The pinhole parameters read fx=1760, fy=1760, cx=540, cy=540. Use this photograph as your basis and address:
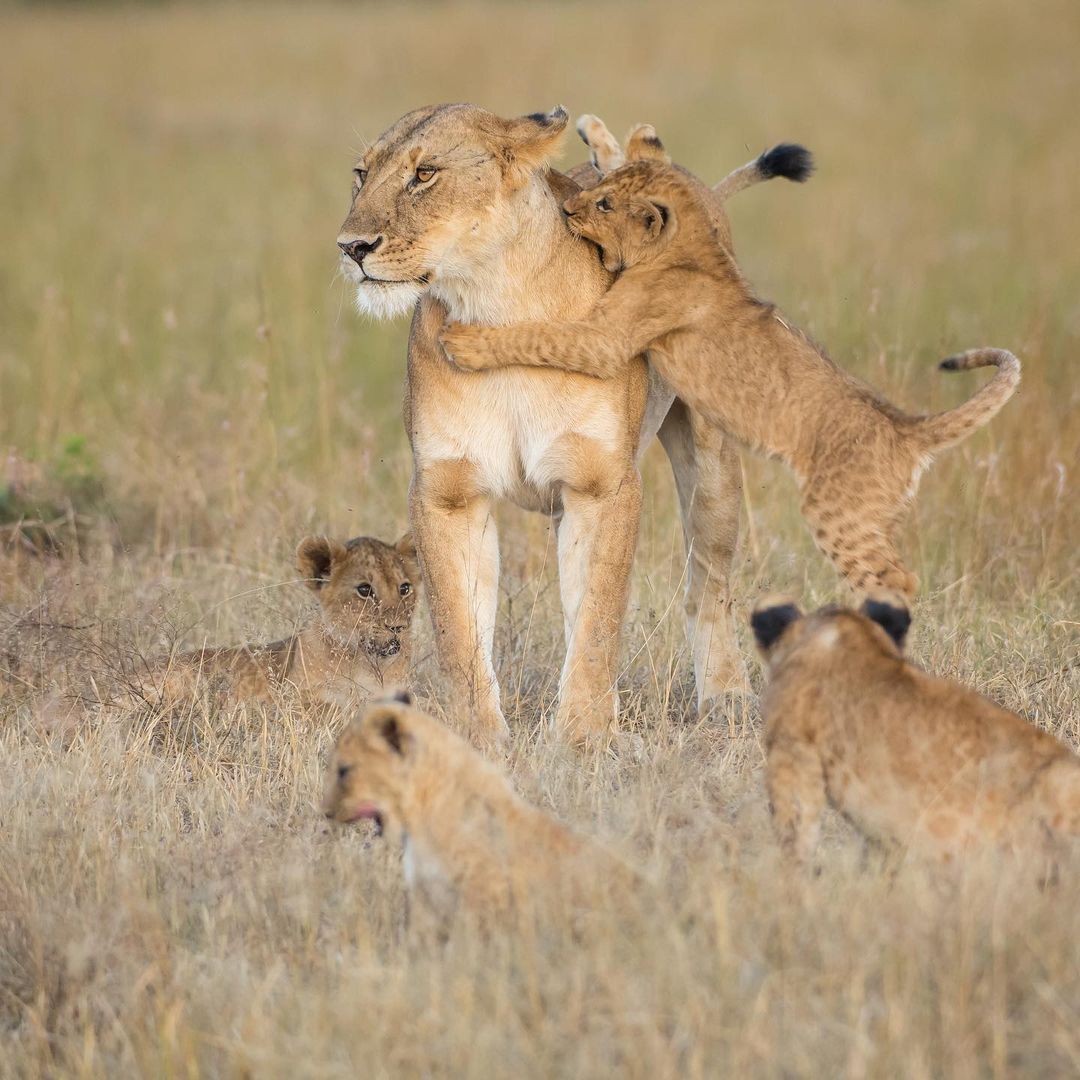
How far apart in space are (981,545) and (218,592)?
297cm

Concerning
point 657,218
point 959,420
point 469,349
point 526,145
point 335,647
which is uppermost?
point 526,145

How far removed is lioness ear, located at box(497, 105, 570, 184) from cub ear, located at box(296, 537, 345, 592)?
1351 mm

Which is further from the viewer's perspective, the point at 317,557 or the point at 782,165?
the point at 782,165

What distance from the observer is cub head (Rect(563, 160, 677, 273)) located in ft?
17.8

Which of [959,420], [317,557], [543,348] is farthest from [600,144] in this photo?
[959,420]

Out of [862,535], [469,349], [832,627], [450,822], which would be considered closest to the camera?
[450,822]

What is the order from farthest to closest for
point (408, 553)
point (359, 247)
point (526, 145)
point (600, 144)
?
point (600, 144) < point (408, 553) < point (526, 145) < point (359, 247)

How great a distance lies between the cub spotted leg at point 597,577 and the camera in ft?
17.5

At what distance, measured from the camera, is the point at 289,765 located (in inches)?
193

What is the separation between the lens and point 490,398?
209 inches

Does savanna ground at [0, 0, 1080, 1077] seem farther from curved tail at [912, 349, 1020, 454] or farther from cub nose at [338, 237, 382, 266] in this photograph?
curved tail at [912, 349, 1020, 454]

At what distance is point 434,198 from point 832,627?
204 cm

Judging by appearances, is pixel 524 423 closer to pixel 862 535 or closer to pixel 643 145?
pixel 862 535

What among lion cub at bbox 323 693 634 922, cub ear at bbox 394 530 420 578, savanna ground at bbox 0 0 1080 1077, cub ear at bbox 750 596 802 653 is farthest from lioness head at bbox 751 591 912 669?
cub ear at bbox 394 530 420 578
